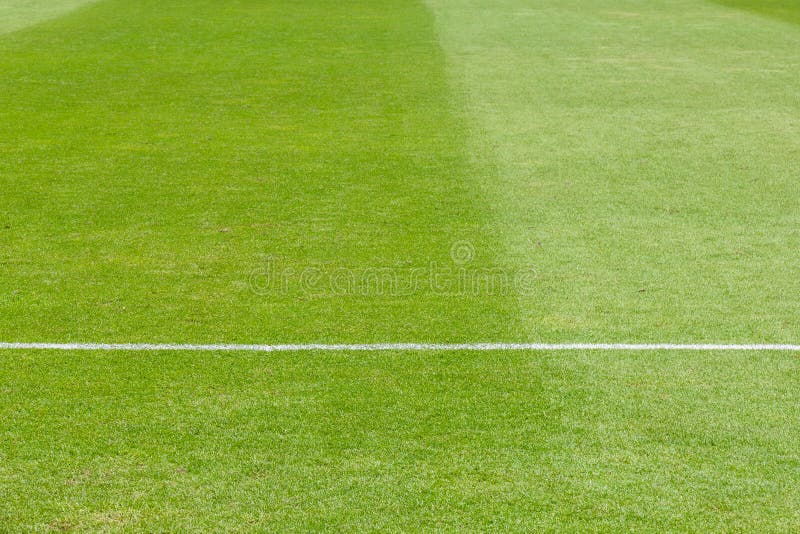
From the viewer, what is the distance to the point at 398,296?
24.1 feet

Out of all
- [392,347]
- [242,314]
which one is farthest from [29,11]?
[392,347]

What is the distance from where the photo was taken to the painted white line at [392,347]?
253 inches

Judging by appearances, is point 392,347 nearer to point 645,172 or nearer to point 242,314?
point 242,314

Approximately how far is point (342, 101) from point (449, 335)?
317 inches

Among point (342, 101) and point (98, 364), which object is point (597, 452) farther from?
point (342, 101)

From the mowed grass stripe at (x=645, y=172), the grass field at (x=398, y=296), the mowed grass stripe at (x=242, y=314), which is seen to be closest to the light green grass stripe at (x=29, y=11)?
the grass field at (x=398, y=296)

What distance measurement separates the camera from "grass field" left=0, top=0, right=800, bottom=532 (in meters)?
4.94

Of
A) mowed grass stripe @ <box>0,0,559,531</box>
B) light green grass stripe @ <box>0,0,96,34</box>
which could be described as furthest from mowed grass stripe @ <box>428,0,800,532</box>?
light green grass stripe @ <box>0,0,96,34</box>

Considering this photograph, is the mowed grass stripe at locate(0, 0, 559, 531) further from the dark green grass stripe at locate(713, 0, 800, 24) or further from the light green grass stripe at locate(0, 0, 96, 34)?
the dark green grass stripe at locate(713, 0, 800, 24)

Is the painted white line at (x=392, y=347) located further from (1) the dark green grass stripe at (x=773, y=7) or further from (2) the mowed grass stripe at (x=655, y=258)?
(1) the dark green grass stripe at (x=773, y=7)

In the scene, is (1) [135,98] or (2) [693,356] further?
(1) [135,98]

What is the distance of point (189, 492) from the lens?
488 cm

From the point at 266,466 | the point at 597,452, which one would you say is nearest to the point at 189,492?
the point at 266,466

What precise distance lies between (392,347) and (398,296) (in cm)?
92
